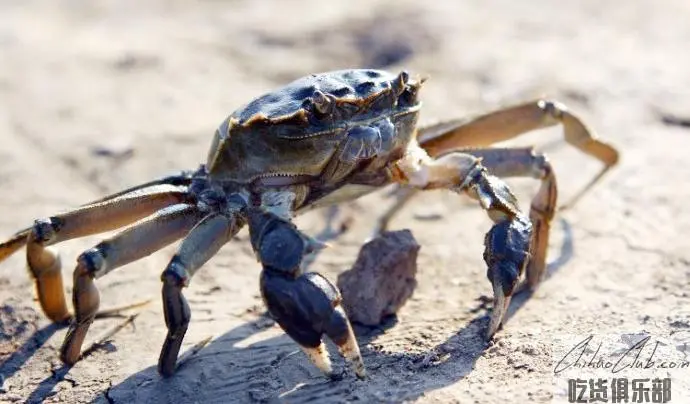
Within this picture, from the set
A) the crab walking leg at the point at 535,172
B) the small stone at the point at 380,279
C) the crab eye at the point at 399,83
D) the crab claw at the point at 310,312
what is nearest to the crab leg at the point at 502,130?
the crab walking leg at the point at 535,172

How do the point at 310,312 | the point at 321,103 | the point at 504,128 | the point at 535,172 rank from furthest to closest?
the point at 504,128 < the point at 535,172 < the point at 321,103 < the point at 310,312

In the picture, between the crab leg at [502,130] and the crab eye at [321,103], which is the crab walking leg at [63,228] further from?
the crab leg at [502,130]

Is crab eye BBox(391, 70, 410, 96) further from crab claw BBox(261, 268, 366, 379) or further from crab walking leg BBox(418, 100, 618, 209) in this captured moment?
crab claw BBox(261, 268, 366, 379)

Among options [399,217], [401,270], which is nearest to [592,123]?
[399,217]

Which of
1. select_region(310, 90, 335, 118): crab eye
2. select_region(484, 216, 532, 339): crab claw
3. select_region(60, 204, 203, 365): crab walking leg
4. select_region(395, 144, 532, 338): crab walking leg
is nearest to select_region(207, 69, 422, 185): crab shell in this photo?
select_region(310, 90, 335, 118): crab eye

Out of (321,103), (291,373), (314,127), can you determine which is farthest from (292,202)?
(291,373)

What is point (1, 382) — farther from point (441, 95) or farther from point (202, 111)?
point (441, 95)

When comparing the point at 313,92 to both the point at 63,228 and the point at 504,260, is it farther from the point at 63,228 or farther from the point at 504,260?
the point at 63,228
